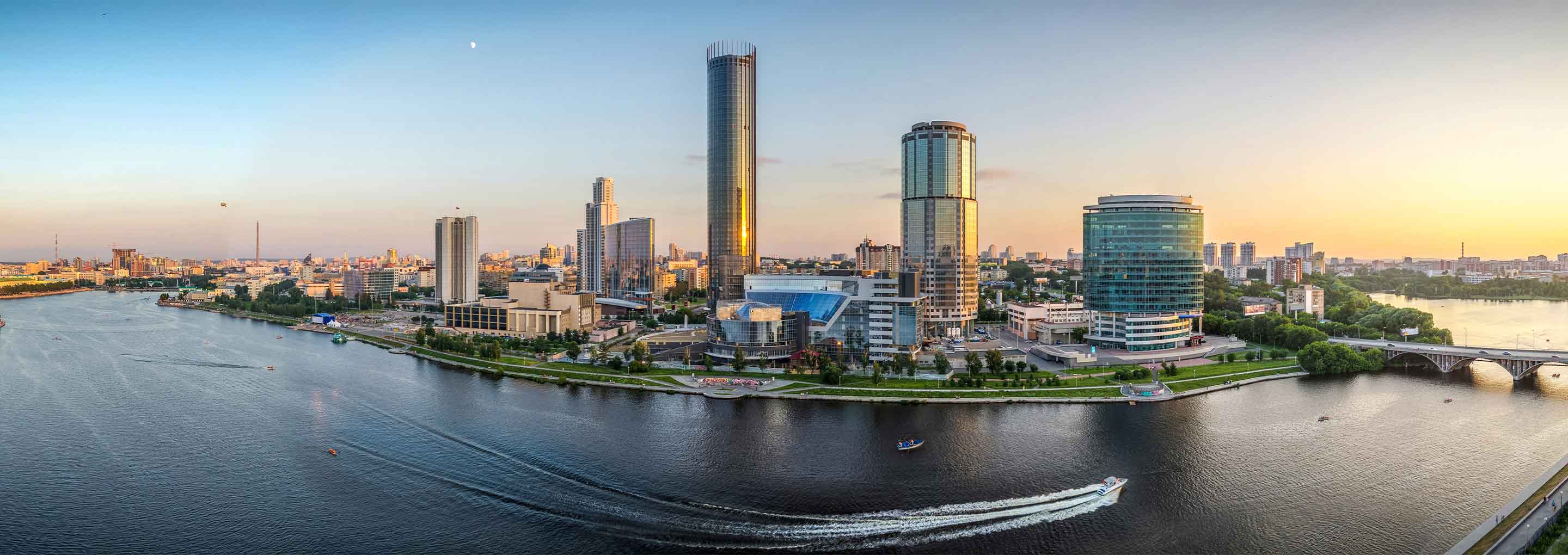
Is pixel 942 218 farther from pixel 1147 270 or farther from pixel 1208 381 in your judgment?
pixel 1208 381

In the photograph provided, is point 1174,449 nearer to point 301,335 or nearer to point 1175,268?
point 1175,268

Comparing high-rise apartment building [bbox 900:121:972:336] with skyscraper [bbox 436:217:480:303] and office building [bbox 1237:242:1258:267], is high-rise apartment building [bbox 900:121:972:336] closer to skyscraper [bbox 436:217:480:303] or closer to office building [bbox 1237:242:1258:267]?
skyscraper [bbox 436:217:480:303]

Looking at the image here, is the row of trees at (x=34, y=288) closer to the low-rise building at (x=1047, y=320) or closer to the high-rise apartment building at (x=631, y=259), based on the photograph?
the high-rise apartment building at (x=631, y=259)

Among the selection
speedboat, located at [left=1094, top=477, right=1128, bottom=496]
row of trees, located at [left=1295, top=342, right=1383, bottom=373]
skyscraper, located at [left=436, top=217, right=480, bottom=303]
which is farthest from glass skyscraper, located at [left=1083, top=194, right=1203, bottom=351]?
skyscraper, located at [left=436, top=217, right=480, bottom=303]

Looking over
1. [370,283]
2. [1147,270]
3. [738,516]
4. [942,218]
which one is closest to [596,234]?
[370,283]

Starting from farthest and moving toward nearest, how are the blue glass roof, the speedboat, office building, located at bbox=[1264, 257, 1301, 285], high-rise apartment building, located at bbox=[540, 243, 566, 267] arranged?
high-rise apartment building, located at bbox=[540, 243, 566, 267], office building, located at bbox=[1264, 257, 1301, 285], the blue glass roof, the speedboat

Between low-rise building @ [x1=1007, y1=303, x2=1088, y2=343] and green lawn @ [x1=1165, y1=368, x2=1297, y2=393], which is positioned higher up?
low-rise building @ [x1=1007, y1=303, x2=1088, y2=343]

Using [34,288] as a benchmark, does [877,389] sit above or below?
below
